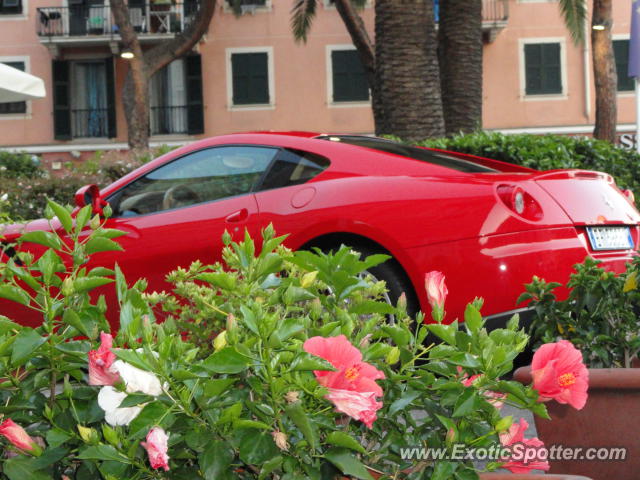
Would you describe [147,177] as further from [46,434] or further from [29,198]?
[29,198]

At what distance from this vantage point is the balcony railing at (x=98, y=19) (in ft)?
113

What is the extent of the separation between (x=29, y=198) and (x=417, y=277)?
24.9ft

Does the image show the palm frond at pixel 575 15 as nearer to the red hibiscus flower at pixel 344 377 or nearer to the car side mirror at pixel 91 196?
the car side mirror at pixel 91 196

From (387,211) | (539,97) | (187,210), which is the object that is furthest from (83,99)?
(387,211)

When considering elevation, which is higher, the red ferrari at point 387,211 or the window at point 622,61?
the window at point 622,61

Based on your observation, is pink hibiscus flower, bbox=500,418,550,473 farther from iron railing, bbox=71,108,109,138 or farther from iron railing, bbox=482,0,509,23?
iron railing, bbox=482,0,509,23

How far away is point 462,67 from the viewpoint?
49.9 feet

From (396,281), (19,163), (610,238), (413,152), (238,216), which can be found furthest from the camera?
(19,163)

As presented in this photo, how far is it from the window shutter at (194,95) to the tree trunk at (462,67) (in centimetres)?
1960

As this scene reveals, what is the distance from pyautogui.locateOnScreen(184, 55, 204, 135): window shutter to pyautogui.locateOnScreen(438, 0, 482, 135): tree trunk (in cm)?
1960

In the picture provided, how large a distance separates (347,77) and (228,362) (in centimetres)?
3331

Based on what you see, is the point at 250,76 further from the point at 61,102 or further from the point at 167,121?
the point at 61,102

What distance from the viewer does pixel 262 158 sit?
19.8ft

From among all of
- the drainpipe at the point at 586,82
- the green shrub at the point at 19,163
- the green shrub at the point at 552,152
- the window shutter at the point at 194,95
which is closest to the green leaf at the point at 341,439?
the green shrub at the point at 552,152
